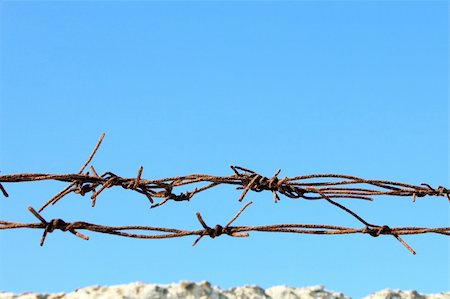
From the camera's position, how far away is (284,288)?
2.38 meters

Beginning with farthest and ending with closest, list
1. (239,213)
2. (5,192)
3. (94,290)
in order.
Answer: (5,192), (239,213), (94,290)

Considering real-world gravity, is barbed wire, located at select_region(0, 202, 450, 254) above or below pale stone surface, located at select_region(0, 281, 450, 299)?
above

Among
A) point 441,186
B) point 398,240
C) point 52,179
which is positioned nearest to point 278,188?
point 398,240

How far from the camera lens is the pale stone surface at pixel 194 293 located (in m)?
2.27

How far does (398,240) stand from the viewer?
8.73 ft

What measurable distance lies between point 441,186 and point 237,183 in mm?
889

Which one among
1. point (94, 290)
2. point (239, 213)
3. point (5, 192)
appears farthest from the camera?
point (5, 192)

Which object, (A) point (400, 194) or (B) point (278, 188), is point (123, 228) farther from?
(A) point (400, 194)

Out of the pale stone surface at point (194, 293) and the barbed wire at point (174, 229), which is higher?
the barbed wire at point (174, 229)

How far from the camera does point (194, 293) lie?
228 centimetres

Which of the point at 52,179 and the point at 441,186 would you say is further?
the point at 441,186

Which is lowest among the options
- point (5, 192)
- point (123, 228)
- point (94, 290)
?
point (94, 290)

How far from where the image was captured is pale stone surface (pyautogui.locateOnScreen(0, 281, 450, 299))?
2273 millimetres

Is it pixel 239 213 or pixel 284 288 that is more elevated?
pixel 239 213
